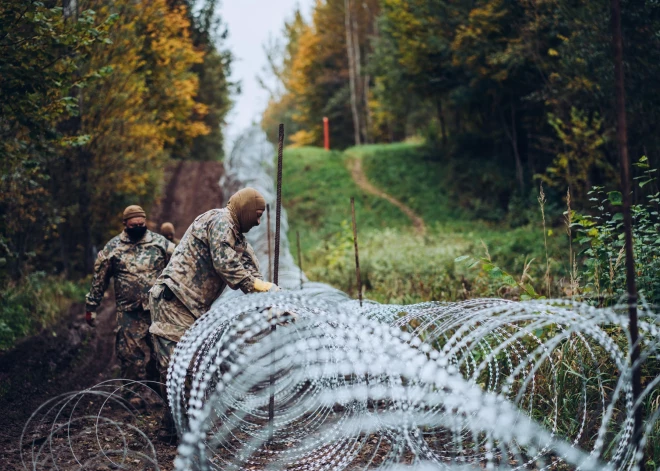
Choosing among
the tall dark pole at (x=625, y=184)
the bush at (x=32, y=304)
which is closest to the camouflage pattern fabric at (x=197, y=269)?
the tall dark pole at (x=625, y=184)

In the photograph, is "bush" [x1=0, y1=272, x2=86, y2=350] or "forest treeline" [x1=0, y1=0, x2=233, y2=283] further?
"bush" [x1=0, y1=272, x2=86, y2=350]

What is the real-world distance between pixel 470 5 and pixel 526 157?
6.47m

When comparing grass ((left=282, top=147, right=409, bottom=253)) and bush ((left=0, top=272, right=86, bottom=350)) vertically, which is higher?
grass ((left=282, top=147, right=409, bottom=253))

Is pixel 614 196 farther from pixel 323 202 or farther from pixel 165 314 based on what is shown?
pixel 323 202

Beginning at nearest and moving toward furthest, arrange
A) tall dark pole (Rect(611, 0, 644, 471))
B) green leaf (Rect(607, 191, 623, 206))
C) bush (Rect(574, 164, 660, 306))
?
tall dark pole (Rect(611, 0, 644, 471)), bush (Rect(574, 164, 660, 306)), green leaf (Rect(607, 191, 623, 206))

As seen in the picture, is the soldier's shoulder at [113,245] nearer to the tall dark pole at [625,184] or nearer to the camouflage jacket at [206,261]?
the camouflage jacket at [206,261]

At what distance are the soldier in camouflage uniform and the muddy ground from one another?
0.48 m

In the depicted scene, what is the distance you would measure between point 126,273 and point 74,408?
8.27ft

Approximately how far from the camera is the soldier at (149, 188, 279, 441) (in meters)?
5.32

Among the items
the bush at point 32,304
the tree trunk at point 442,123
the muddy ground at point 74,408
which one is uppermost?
the tree trunk at point 442,123

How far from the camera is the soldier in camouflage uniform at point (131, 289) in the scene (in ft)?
23.2

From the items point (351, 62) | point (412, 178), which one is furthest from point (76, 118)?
point (351, 62)

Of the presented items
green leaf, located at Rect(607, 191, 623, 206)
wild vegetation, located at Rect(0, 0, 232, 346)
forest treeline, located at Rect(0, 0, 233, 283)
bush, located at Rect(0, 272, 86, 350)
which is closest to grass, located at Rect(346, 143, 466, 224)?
wild vegetation, located at Rect(0, 0, 232, 346)

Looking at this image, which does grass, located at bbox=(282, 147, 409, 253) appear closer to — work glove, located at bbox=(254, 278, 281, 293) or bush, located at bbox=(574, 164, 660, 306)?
bush, located at bbox=(574, 164, 660, 306)
